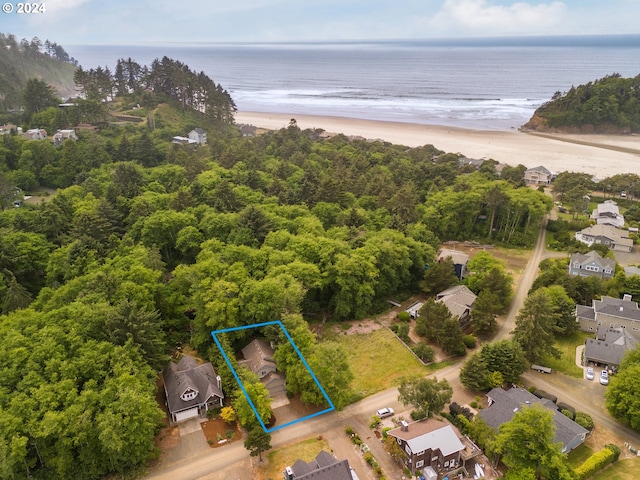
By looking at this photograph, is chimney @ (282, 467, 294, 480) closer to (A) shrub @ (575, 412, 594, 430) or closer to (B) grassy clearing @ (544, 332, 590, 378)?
(A) shrub @ (575, 412, 594, 430)

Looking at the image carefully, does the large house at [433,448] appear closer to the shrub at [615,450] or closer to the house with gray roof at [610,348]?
the shrub at [615,450]

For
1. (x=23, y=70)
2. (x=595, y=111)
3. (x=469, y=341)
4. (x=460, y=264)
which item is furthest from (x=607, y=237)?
(x=23, y=70)

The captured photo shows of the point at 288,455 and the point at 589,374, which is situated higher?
the point at 589,374

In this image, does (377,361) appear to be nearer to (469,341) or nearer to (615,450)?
(469,341)

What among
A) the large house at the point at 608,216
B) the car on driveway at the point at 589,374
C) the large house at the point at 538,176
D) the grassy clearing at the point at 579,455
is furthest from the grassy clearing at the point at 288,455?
the large house at the point at 538,176

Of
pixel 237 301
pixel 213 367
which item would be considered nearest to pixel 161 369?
pixel 213 367

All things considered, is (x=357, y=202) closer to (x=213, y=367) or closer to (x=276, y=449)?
(x=213, y=367)

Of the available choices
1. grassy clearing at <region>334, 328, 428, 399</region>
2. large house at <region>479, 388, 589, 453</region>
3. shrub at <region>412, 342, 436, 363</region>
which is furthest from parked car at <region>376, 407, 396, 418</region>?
shrub at <region>412, 342, 436, 363</region>
